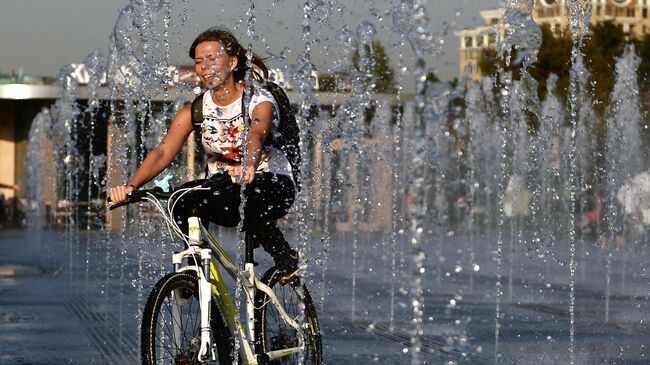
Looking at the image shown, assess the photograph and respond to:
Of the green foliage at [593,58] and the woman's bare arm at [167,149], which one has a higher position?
the green foliage at [593,58]

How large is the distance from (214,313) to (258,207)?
0.52 metres

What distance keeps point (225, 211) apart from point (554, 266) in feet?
42.7

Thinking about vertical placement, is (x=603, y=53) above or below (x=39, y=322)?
above

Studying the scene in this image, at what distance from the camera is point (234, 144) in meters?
5.32

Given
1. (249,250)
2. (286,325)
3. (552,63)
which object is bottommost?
(286,325)

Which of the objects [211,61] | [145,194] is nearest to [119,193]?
[145,194]

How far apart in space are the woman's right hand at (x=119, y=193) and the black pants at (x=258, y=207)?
0.63 feet

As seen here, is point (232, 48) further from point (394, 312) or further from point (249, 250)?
point (394, 312)

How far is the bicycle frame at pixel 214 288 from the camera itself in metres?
4.88

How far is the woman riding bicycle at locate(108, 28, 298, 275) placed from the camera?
5.28 meters

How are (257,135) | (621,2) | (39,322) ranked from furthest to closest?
(621,2) < (39,322) < (257,135)

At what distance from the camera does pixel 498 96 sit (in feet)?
136

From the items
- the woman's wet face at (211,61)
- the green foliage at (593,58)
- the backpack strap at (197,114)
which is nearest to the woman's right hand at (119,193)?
the backpack strap at (197,114)

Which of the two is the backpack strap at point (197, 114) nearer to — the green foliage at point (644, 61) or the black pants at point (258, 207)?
the black pants at point (258, 207)
